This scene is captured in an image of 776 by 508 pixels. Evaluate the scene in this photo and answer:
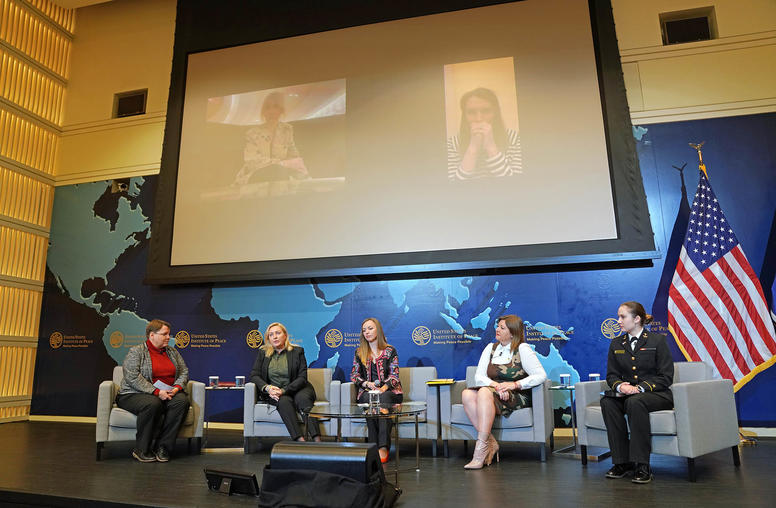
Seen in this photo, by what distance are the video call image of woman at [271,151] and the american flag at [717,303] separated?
3.88 m

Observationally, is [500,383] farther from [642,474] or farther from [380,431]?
[642,474]

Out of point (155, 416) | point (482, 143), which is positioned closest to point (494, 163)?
point (482, 143)

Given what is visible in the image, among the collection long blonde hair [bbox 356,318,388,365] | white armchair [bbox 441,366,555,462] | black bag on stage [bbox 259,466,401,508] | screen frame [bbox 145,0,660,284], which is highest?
screen frame [bbox 145,0,660,284]

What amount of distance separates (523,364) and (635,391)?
87cm

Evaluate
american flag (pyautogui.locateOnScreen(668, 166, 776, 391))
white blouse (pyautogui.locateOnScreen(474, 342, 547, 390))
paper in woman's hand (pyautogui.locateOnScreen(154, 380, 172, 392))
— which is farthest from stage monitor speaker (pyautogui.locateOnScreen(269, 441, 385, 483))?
american flag (pyautogui.locateOnScreen(668, 166, 776, 391))

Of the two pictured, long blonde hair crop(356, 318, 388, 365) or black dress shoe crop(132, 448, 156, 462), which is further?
long blonde hair crop(356, 318, 388, 365)

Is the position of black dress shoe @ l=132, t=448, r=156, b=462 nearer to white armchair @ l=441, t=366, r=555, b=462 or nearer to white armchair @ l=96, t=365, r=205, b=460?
white armchair @ l=96, t=365, r=205, b=460

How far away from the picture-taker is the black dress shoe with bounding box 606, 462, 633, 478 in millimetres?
3432

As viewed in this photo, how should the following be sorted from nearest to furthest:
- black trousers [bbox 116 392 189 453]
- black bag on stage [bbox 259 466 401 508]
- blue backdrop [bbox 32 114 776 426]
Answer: black bag on stage [bbox 259 466 401 508], black trousers [bbox 116 392 189 453], blue backdrop [bbox 32 114 776 426]

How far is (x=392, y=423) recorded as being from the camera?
418 centimetres

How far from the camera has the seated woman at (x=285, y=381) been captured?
4.52m

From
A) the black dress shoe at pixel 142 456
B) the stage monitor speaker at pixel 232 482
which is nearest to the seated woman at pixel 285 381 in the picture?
the black dress shoe at pixel 142 456

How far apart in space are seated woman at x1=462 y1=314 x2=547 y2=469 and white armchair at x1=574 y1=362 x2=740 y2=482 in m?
0.38

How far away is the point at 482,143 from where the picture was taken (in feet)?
18.1
